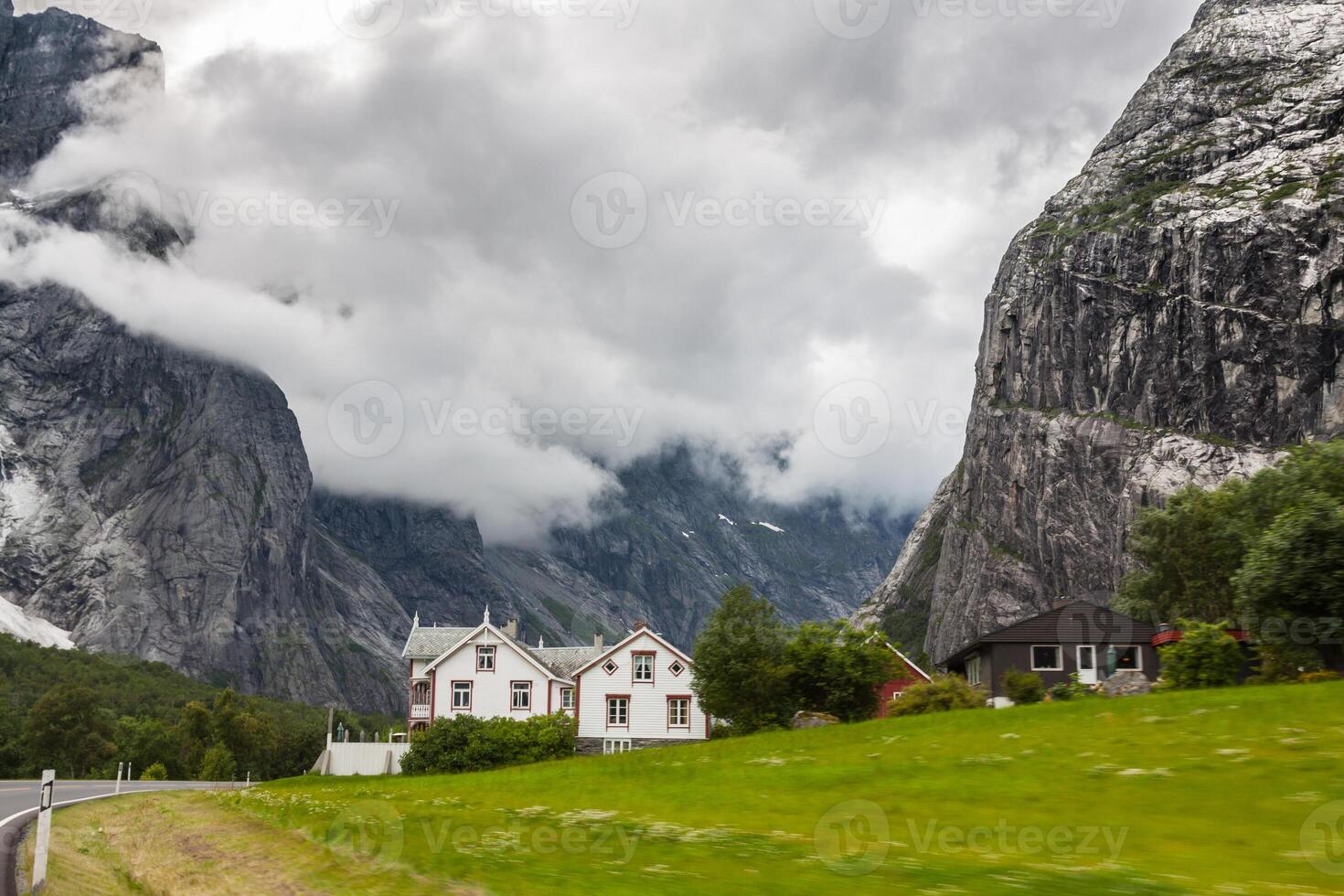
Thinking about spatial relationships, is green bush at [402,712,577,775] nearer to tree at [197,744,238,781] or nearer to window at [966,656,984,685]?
window at [966,656,984,685]

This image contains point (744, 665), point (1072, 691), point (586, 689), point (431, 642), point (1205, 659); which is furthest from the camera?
point (431, 642)

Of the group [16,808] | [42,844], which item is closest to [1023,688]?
[42,844]

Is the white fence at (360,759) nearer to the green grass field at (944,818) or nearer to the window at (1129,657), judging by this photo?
the green grass field at (944,818)

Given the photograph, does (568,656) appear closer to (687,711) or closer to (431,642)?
(431,642)

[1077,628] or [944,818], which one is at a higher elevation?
[1077,628]

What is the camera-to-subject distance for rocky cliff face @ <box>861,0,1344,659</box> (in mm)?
145250

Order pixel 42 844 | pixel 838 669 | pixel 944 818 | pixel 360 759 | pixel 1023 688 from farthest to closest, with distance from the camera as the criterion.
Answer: pixel 360 759 → pixel 838 669 → pixel 1023 688 → pixel 944 818 → pixel 42 844

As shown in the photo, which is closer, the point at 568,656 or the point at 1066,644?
the point at 1066,644

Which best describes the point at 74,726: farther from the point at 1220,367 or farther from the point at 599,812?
the point at 1220,367

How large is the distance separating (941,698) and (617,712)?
124 ft

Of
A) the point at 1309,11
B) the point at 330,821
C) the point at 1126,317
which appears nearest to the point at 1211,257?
the point at 1126,317

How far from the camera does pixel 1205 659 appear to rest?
35344 millimetres

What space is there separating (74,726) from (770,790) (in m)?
135

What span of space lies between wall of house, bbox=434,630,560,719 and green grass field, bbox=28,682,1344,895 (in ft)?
157
